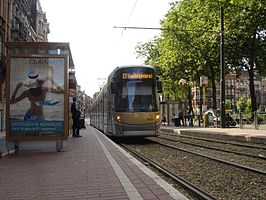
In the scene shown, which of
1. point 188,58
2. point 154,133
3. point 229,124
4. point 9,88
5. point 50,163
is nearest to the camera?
point 50,163

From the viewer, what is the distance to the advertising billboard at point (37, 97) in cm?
1098

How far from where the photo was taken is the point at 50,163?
8.95m

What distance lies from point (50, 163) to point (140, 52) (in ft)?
155

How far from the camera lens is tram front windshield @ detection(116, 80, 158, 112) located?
654 inches

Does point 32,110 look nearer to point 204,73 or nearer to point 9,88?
point 9,88

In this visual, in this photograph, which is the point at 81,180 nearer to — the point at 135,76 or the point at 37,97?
the point at 37,97

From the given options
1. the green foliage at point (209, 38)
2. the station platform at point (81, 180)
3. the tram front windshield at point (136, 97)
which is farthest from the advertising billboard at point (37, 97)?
the green foliage at point (209, 38)

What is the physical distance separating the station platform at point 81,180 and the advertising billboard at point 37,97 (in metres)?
1.50

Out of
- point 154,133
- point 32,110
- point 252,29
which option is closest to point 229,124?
point 252,29

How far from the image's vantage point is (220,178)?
7.58 m

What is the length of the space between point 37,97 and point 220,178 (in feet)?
19.5

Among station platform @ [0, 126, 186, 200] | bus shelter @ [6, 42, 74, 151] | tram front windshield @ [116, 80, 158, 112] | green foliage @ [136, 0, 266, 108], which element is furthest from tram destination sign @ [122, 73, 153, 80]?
green foliage @ [136, 0, 266, 108]

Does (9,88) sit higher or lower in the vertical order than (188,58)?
lower

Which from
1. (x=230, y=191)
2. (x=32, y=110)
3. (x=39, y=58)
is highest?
(x=39, y=58)
